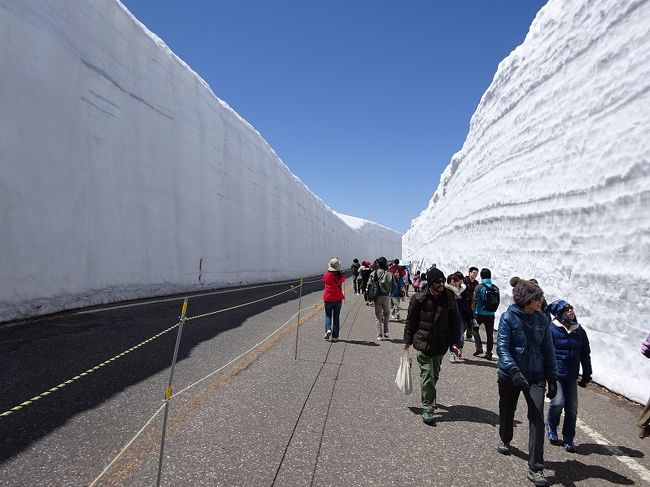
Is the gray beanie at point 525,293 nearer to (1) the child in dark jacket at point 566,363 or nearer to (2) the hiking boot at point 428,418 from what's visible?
(1) the child in dark jacket at point 566,363

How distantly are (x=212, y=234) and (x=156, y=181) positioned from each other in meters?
5.74

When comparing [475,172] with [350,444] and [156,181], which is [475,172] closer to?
[156,181]

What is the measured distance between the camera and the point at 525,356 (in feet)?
12.0

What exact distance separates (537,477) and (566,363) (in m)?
1.27

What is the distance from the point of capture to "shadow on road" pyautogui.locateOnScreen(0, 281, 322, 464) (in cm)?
398

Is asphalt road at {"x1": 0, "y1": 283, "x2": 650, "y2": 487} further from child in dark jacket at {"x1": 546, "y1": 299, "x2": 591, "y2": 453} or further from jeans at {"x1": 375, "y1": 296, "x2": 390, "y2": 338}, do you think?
jeans at {"x1": 375, "y1": 296, "x2": 390, "y2": 338}

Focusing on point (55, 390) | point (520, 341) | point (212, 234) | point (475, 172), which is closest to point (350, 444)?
point (520, 341)

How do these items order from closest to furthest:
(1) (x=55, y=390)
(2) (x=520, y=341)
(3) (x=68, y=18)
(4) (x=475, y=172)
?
1. (2) (x=520, y=341)
2. (1) (x=55, y=390)
3. (3) (x=68, y=18)
4. (4) (x=475, y=172)

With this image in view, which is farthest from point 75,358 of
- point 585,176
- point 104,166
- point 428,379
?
point 585,176

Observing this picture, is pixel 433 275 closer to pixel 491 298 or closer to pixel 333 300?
pixel 491 298

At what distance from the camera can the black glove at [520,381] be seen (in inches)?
137

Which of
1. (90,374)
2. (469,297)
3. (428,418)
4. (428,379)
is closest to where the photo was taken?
(428,418)

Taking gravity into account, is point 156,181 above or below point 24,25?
below

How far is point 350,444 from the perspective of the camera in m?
3.79
